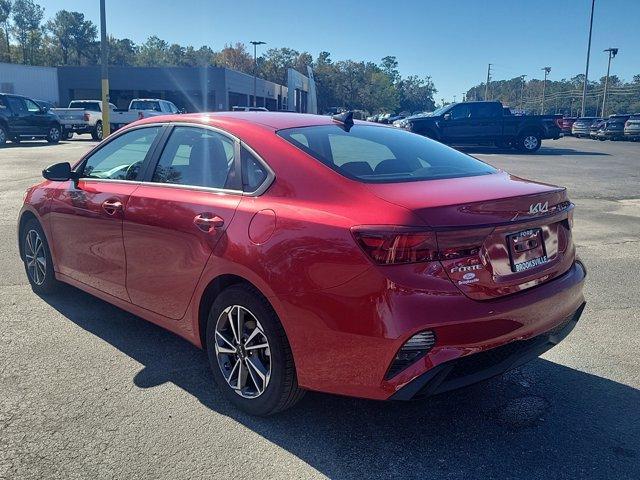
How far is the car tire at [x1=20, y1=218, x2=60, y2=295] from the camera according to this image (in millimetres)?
4969

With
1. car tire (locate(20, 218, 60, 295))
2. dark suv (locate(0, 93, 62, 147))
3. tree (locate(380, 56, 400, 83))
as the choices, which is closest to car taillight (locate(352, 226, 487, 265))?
car tire (locate(20, 218, 60, 295))

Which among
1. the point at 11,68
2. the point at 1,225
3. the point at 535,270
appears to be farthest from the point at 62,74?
the point at 535,270

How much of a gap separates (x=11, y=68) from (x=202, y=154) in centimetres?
5178

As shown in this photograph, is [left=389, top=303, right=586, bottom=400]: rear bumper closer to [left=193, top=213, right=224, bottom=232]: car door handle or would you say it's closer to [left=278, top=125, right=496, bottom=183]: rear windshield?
[left=278, top=125, right=496, bottom=183]: rear windshield

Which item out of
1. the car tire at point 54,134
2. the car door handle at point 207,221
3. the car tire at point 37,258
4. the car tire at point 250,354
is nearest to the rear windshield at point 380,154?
the car door handle at point 207,221

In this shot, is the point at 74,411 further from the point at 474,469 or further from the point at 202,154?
the point at 474,469

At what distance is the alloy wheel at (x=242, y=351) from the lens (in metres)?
3.07

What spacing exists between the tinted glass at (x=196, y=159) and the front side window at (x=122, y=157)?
0.84ft

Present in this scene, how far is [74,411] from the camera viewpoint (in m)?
3.20

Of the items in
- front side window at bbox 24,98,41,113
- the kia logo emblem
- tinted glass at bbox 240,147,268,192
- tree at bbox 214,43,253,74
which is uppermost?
tree at bbox 214,43,253,74

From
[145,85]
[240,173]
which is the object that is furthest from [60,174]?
[145,85]

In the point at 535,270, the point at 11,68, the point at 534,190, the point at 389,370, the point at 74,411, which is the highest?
the point at 11,68

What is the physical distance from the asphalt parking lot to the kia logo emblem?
3.82 ft

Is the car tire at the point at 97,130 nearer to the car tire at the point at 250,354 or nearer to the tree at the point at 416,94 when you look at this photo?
the car tire at the point at 250,354
